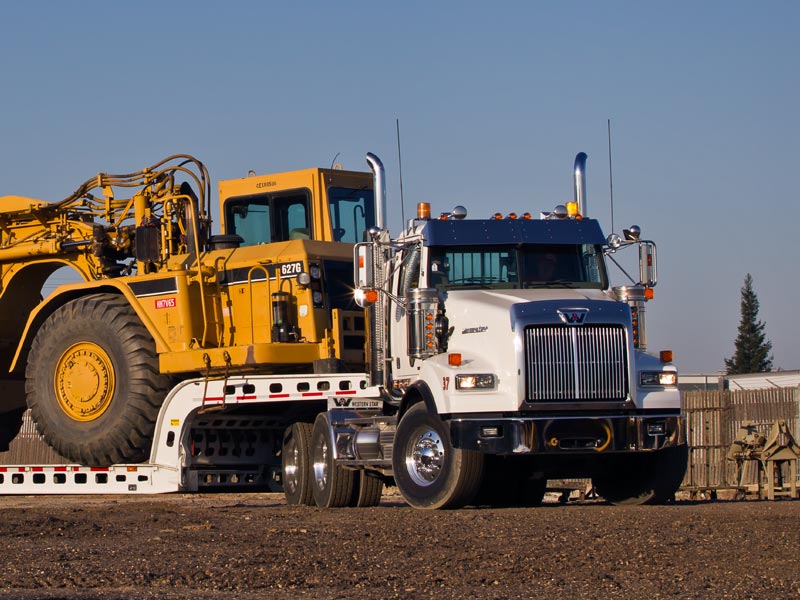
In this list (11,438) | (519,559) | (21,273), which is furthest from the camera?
(11,438)

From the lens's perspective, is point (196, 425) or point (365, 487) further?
point (196, 425)

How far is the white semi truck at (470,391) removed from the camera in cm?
1491

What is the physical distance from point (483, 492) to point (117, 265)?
6.85 metres

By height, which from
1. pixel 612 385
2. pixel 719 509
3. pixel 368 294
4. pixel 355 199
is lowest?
pixel 719 509

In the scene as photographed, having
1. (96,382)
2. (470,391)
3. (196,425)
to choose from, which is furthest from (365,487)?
(96,382)

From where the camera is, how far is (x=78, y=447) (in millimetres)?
19266

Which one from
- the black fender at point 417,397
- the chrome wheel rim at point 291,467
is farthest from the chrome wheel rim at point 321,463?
the black fender at point 417,397

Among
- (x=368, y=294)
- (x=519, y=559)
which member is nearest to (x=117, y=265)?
(x=368, y=294)

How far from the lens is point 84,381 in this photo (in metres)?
19.3

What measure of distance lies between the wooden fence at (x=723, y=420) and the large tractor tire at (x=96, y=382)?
432 inches

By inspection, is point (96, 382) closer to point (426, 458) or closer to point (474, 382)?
point (426, 458)

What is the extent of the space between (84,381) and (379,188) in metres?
5.32

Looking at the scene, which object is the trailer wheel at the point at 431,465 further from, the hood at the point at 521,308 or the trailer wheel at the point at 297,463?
the trailer wheel at the point at 297,463

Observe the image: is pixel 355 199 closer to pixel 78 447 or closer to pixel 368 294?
pixel 368 294
